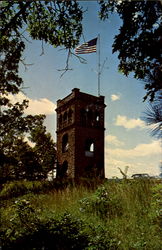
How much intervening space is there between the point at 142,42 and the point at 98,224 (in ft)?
11.1

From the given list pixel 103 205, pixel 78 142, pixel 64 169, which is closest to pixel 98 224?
pixel 103 205

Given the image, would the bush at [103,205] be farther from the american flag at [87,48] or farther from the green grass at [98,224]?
the american flag at [87,48]

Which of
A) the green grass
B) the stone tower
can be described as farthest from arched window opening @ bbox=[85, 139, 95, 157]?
the green grass

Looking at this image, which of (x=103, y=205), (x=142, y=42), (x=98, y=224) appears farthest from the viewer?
(x=103, y=205)

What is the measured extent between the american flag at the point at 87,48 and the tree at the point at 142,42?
71 centimetres

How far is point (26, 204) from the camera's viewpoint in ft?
17.4

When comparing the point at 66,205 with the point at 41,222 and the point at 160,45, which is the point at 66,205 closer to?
the point at 41,222

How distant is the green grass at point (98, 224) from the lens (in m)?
3.98

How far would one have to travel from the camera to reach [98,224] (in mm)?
4891

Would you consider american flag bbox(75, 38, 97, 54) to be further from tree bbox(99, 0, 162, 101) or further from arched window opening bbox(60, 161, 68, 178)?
arched window opening bbox(60, 161, 68, 178)

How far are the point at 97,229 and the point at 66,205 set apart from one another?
2420mm

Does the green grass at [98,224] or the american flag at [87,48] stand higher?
the american flag at [87,48]

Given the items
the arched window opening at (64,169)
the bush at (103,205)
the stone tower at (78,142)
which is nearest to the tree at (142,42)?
the bush at (103,205)

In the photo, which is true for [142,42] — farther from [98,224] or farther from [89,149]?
[89,149]
